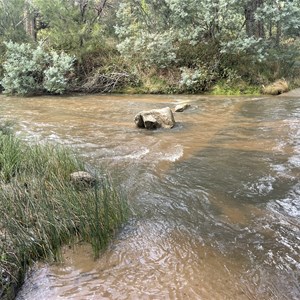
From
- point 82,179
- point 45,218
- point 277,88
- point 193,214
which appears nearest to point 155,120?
point 82,179

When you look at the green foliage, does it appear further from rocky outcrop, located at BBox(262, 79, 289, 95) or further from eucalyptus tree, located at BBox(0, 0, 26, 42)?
rocky outcrop, located at BBox(262, 79, 289, 95)

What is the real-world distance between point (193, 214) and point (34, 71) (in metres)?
13.6

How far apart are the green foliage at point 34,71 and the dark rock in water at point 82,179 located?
11.0 m

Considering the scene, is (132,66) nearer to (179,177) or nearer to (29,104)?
(29,104)

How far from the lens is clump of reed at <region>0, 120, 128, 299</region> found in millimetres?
2795

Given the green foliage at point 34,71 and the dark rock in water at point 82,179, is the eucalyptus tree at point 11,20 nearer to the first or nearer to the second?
the green foliage at point 34,71

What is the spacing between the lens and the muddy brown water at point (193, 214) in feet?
8.65

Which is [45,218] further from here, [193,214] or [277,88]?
[277,88]

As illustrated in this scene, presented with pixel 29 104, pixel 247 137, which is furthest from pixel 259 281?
pixel 29 104

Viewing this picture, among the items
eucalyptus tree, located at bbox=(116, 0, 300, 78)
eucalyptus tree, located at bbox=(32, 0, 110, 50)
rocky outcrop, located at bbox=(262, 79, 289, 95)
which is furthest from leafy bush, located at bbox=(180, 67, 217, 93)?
eucalyptus tree, located at bbox=(32, 0, 110, 50)

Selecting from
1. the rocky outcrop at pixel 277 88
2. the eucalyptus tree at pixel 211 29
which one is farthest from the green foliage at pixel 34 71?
the rocky outcrop at pixel 277 88

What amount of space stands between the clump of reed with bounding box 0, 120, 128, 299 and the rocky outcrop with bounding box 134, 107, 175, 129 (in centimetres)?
406

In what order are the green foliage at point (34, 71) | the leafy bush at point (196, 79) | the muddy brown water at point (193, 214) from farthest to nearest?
the green foliage at point (34, 71), the leafy bush at point (196, 79), the muddy brown water at point (193, 214)

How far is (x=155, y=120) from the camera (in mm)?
8055
